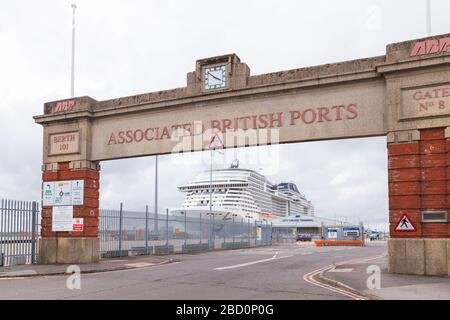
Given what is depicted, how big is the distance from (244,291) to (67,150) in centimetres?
1301

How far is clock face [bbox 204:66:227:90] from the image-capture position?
18.4 m

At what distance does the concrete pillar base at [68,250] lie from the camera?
65.6ft

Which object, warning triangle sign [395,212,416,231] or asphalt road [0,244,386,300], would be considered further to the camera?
warning triangle sign [395,212,416,231]

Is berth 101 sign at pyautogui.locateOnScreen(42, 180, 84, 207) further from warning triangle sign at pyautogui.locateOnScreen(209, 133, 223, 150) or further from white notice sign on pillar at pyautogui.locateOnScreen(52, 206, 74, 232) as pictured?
warning triangle sign at pyautogui.locateOnScreen(209, 133, 223, 150)

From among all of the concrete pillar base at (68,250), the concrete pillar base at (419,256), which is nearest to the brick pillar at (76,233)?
the concrete pillar base at (68,250)

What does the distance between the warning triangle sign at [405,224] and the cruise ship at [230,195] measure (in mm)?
56196

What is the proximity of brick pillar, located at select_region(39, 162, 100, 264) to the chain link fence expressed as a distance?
2.78 meters

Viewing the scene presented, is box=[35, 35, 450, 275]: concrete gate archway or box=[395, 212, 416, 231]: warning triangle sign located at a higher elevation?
box=[35, 35, 450, 275]: concrete gate archway

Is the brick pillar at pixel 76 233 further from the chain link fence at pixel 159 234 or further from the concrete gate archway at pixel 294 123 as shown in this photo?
the chain link fence at pixel 159 234

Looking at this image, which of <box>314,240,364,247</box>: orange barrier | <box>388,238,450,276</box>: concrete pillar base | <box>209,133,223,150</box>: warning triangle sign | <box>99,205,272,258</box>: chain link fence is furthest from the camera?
<box>314,240,364,247</box>: orange barrier

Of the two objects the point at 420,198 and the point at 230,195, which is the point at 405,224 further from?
the point at 230,195

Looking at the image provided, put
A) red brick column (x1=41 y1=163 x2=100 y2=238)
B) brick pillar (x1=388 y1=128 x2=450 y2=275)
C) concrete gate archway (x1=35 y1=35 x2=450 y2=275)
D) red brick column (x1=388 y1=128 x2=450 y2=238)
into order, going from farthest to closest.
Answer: red brick column (x1=41 y1=163 x2=100 y2=238) → concrete gate archway (x1=35 y1=35 x2=450 y2=275) → red brick column (x1=388 y1=128 x2=450 y2=238) → brick pillar (x1=388 y1=128 x2=450 y2=275)

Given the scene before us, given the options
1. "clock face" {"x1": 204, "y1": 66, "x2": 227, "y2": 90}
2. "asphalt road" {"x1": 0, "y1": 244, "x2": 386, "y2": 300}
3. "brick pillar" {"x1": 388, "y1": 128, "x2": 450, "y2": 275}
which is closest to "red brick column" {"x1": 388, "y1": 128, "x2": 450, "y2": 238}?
"brick pillar" {"x1": 388, "y1": 128, "x2": 450, "y2": 275}

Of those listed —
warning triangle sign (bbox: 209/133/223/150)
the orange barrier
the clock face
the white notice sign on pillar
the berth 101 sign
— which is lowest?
the orange barrier
